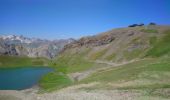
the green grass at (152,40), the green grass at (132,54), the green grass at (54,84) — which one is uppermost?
the green grass at (152,40)

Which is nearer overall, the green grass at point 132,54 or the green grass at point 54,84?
the green grass at point 54,84

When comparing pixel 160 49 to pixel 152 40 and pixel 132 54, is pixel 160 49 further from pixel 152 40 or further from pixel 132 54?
pixel 152 40

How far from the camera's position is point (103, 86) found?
60938 millimetres

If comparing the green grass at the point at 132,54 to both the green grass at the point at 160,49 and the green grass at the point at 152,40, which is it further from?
the green grass at the point at 160,49

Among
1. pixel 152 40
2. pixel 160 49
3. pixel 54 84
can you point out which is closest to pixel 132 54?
pixel 152 40

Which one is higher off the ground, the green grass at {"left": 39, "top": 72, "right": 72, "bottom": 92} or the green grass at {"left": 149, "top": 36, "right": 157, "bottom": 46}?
the green grass at {"left": 149, "top": 36, "right": 157, "bottom": 46}

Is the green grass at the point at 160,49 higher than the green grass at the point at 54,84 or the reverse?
higher

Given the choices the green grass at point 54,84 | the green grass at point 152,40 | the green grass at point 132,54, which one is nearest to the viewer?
the green grass at point 54,84

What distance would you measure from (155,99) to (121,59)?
135m

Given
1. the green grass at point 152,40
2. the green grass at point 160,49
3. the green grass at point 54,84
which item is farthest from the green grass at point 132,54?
the green grass at point 54,84

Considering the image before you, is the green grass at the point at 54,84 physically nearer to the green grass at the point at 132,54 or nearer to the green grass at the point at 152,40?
the green grass at the point at 132,54

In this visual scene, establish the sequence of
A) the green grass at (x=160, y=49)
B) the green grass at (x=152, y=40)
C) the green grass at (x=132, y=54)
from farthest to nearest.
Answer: the green grass at (x=152, y=40) → the green grass at (x=132, y=54) → the green grass at (x=160, y=49)

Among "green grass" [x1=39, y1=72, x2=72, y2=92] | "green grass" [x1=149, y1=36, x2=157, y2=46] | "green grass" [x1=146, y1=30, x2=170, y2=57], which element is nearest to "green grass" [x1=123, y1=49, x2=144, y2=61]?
"green grass" [x1=149, y1=36, x2=157, y2=46]

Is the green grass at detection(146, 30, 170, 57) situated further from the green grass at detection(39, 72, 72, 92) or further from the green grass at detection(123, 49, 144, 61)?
the green grass at detection(39, 72, 72, 92)
